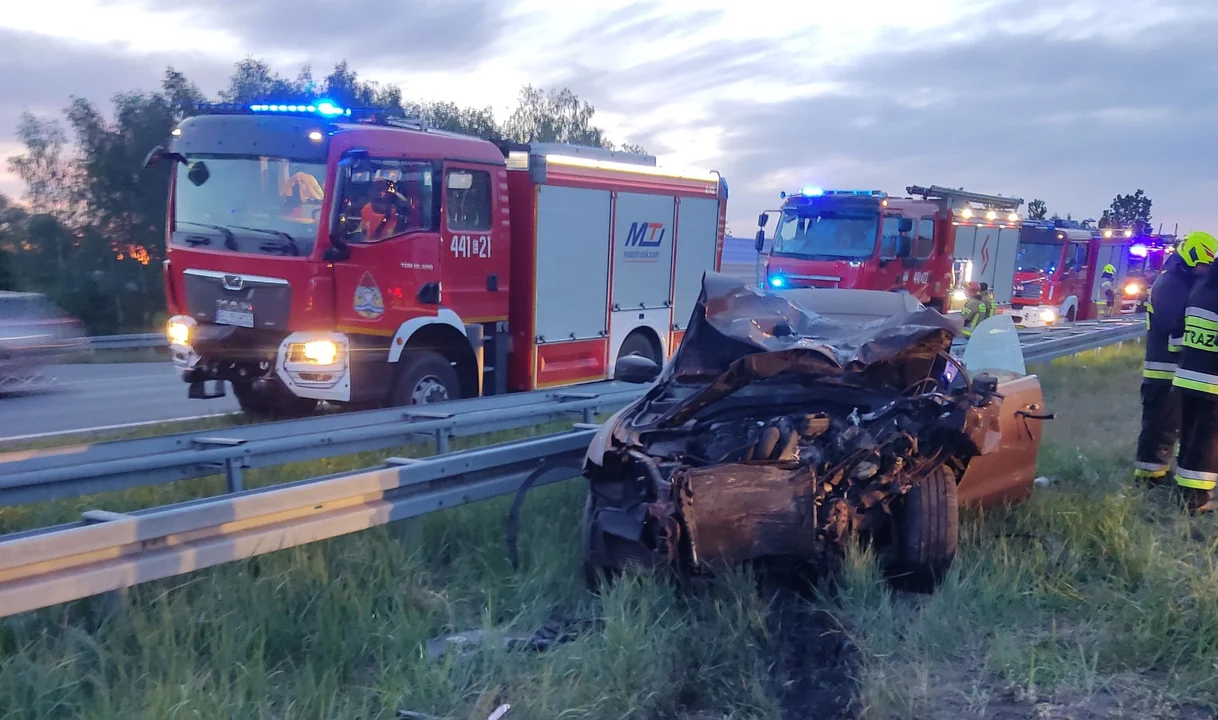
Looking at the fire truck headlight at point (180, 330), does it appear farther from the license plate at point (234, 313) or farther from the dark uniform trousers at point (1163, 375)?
the dark uniform trousers at point (1163, 375)

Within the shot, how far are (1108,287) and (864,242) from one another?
14090mm

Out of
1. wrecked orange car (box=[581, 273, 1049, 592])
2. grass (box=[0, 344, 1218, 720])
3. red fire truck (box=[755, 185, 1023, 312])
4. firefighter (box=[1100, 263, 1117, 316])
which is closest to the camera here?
grass (box=[0, 344, 1218, 720])

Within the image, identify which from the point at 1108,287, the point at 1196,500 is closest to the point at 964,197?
the point at 1108,287

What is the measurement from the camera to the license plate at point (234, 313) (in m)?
8.00

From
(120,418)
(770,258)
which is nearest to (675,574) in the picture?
(120,418)

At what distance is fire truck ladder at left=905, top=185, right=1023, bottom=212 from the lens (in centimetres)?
1859

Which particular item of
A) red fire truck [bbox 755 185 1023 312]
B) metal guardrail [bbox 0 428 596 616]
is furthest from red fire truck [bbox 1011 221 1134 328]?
metal guardrail [bbox 0 428 596 616]

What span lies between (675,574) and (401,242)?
15.8ft

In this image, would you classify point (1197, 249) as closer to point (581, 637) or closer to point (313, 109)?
point (581, 637)

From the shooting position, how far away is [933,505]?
4832mm

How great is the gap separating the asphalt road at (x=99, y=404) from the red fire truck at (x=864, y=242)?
9140 mm

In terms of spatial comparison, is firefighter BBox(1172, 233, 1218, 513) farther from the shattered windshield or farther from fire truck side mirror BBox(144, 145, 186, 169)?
the shattered windshield

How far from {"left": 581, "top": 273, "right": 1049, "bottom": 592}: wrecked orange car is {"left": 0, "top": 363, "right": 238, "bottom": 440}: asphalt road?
25.1 feet

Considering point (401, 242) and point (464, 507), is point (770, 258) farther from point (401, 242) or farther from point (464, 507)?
point (464, 507)
